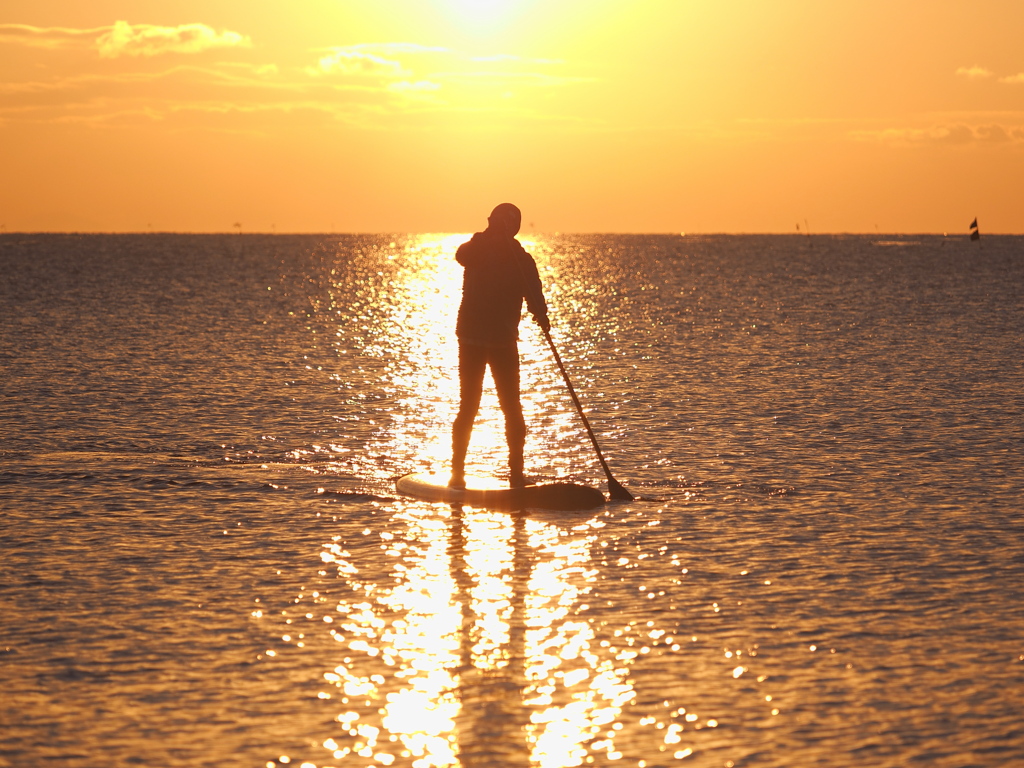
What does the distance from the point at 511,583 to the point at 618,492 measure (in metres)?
2.90

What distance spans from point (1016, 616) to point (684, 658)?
2.03 meters

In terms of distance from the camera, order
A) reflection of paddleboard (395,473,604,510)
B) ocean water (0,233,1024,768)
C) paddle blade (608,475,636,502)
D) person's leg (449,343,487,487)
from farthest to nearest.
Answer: person's leg (449,343,487,487) < paddle blade (608,475,636,502) < reflection of paddleboard (395,473,604,510) < ocean water (0,233,1024,768)

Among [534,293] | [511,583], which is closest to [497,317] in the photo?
[534,293]

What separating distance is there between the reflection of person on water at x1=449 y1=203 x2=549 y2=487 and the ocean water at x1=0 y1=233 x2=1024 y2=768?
36.0 inches

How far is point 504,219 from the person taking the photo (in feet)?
36.3

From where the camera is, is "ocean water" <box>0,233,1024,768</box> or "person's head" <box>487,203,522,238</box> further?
"person's head" <box>487,203,522,238</box>

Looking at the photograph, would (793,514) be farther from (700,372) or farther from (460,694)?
(700,372)

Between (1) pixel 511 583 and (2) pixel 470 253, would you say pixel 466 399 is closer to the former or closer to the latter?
(2) pixel 470 253

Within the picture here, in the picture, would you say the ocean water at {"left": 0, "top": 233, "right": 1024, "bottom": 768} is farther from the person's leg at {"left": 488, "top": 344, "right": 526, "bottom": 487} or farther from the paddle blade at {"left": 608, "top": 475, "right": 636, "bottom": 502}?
the person's leg at {"left": 488, "top": 344, "right": 526, "bottom": 487}

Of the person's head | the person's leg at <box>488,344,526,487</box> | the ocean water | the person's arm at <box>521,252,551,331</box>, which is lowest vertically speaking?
the ocean water

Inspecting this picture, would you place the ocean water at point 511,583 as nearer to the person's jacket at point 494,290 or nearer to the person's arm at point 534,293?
the person's jacket at point 494,290

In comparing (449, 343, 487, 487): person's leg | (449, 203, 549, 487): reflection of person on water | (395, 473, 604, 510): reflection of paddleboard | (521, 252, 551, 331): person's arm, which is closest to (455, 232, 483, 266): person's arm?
(449, 203, 549, 487): reflection of person on water

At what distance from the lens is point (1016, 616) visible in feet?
23.6

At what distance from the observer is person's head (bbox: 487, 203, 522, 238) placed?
11.1 m
